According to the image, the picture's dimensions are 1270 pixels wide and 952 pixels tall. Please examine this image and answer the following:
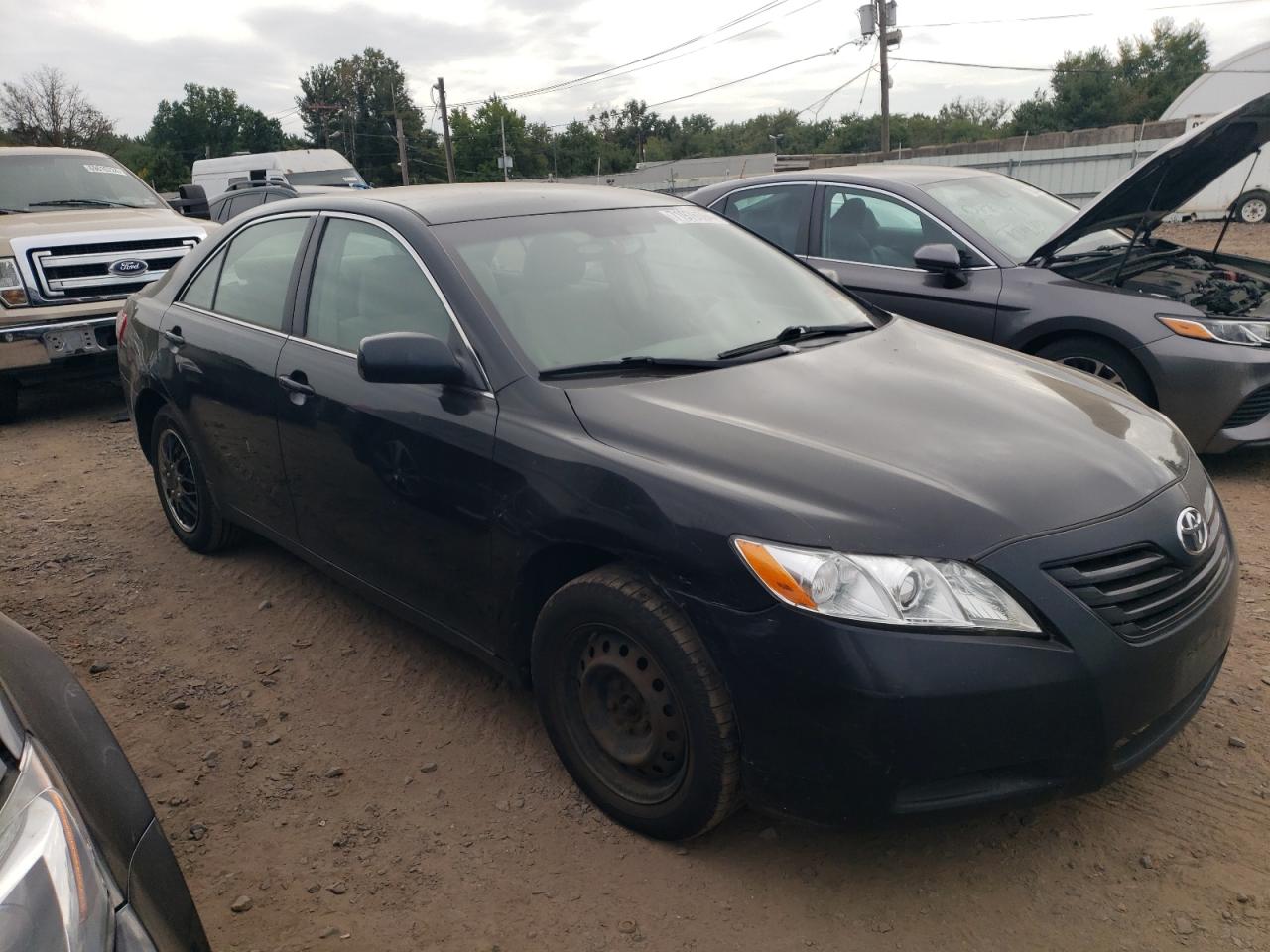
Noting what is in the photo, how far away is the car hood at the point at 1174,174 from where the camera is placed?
4867 millimetres

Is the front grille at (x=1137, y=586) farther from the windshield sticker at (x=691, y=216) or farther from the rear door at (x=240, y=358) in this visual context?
the rear door at (x=240, y=358)

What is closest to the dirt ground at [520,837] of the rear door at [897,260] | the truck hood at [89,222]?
the rear door at [897,260]

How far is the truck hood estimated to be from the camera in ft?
25.0

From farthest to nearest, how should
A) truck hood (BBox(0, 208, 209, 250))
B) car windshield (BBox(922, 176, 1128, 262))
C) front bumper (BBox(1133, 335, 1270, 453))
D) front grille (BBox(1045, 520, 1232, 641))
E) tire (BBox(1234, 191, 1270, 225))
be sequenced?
tire (BBox(1234, 191, 1270, 225)), truck hood (BBox(0, 208, 209, 250)), car windshield (BBox(922, 176, 1128, 262)), front bumper (BBox(1133, 335, 1270, 453)), front grille (BBox(1045, 520, 1232, 641))

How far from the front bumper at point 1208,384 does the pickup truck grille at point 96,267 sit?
667 centimetres

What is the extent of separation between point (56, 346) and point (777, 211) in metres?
5.23

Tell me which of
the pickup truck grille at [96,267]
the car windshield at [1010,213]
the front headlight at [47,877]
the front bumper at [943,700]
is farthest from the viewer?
the pickup truck grille at [96,267]

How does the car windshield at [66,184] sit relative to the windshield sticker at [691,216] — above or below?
above

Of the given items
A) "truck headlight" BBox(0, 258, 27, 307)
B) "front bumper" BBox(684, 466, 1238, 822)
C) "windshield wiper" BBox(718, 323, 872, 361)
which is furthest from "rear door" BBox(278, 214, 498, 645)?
"truck headlight" BBox(0, 258, 27, 307)

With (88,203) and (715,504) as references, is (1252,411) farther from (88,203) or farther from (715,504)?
(88,203)

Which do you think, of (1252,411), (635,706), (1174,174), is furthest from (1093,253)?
(635,706)

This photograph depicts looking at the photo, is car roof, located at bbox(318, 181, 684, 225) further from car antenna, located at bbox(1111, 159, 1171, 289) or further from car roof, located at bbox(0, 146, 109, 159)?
car roof, located at bbox(0, 146, 109, 159)

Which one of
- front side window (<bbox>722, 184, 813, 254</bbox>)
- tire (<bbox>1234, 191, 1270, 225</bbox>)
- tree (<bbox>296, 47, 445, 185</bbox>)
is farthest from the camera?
tree (<bbox>296, 47, 445, 185</bbox>)

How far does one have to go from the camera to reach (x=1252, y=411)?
201 inches
